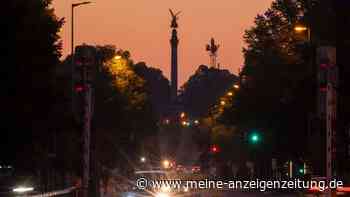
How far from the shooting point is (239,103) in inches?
4040

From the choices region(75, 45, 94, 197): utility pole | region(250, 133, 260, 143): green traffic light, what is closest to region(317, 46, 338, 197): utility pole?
region(75, 45, 94, 197): utility pole

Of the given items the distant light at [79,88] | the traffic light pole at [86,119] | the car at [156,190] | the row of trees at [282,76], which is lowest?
the car at [156,190]

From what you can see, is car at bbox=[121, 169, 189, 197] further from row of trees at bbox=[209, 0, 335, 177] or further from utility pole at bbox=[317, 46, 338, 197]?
utility pole at bbox=[317, 46, 338, 197]

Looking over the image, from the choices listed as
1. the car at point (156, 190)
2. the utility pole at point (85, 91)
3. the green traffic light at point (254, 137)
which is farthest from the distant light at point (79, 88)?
the green traffic light at point (254, 137)

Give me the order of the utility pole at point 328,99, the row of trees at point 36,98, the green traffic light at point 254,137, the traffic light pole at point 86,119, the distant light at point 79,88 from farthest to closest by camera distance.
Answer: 1. the green traffic light at point 254,137
2. the row of trees at point 36,98
3. the distant light at point 79,88
4. the traffic light pole at point 86,119
5. the utility pole at point 328,99

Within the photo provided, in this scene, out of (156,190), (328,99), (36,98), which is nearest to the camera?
(328,99)

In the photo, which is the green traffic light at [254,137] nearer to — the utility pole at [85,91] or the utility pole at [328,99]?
the utility pole at [328,99]

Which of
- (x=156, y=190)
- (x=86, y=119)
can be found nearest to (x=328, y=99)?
(x=86, y=119)

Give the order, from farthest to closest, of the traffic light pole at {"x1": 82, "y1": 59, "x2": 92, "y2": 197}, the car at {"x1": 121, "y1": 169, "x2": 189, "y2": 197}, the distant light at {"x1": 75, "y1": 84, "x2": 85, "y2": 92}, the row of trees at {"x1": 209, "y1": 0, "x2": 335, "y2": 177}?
1. the row of trees at {"x1": 209, "y1": 0, "x2": 335, "y2": 177}
2. the car at {"x1": 121, "y1": 169, "x2": 189, "y2": 197}
3. the distant light at {"x1": 75, "y1": 84, "x2": 85, "y2": 92}
4. the traffic light pole at {"x1": 82, "y1": 59, "x2": 92, "y2": 197}

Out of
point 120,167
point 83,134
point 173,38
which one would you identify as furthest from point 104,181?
point 173,38

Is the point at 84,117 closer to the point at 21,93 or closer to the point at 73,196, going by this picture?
the point at 73,196

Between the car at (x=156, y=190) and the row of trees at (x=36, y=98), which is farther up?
the row of trees at (x=36, y=98)

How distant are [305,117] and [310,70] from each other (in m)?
8.99

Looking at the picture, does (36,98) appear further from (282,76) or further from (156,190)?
(282,76)
